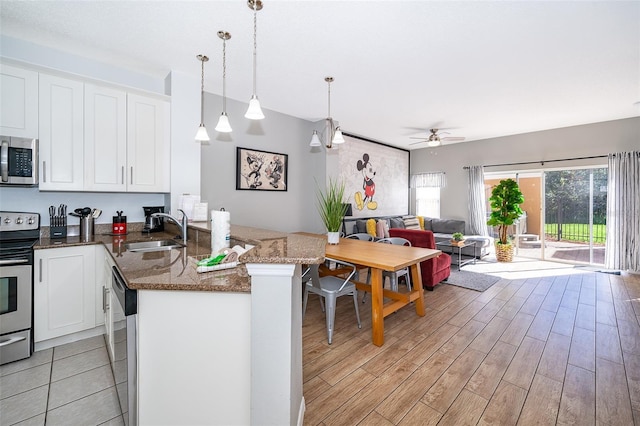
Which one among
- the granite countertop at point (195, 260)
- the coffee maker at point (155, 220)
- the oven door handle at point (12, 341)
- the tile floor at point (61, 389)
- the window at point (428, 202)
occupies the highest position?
Answer: the window at point (428, 202)

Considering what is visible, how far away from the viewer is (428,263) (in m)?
3.74

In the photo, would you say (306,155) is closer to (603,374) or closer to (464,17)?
(464,17)

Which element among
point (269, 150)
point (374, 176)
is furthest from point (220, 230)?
point (374, 176)

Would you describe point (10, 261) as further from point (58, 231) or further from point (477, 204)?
point (477, 204)

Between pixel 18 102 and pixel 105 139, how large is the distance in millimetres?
622

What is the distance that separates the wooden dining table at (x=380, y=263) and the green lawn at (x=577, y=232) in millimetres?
4506

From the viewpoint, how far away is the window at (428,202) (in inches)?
279

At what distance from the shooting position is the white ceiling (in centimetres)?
205

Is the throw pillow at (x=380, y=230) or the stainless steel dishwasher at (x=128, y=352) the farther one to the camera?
the throw pillow at (x=380, y=230)

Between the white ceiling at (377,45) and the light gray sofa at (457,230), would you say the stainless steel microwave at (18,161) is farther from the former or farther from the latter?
the light gray sofa at (457,230)

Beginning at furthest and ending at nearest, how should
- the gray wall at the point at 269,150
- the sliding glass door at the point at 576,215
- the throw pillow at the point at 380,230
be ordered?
the throw pillow at the point at 380,230, the sliding glass door at the point at 576,215, the gray wall at the point at 269,150

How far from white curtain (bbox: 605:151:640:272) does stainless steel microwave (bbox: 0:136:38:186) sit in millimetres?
7958

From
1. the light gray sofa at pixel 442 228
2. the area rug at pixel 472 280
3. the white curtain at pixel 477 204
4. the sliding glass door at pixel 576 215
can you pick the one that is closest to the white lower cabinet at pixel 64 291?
the light gray sofa at pixel 442 228

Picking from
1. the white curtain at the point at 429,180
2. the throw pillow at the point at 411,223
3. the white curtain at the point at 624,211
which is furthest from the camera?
the white curtain at the point at 429,180
